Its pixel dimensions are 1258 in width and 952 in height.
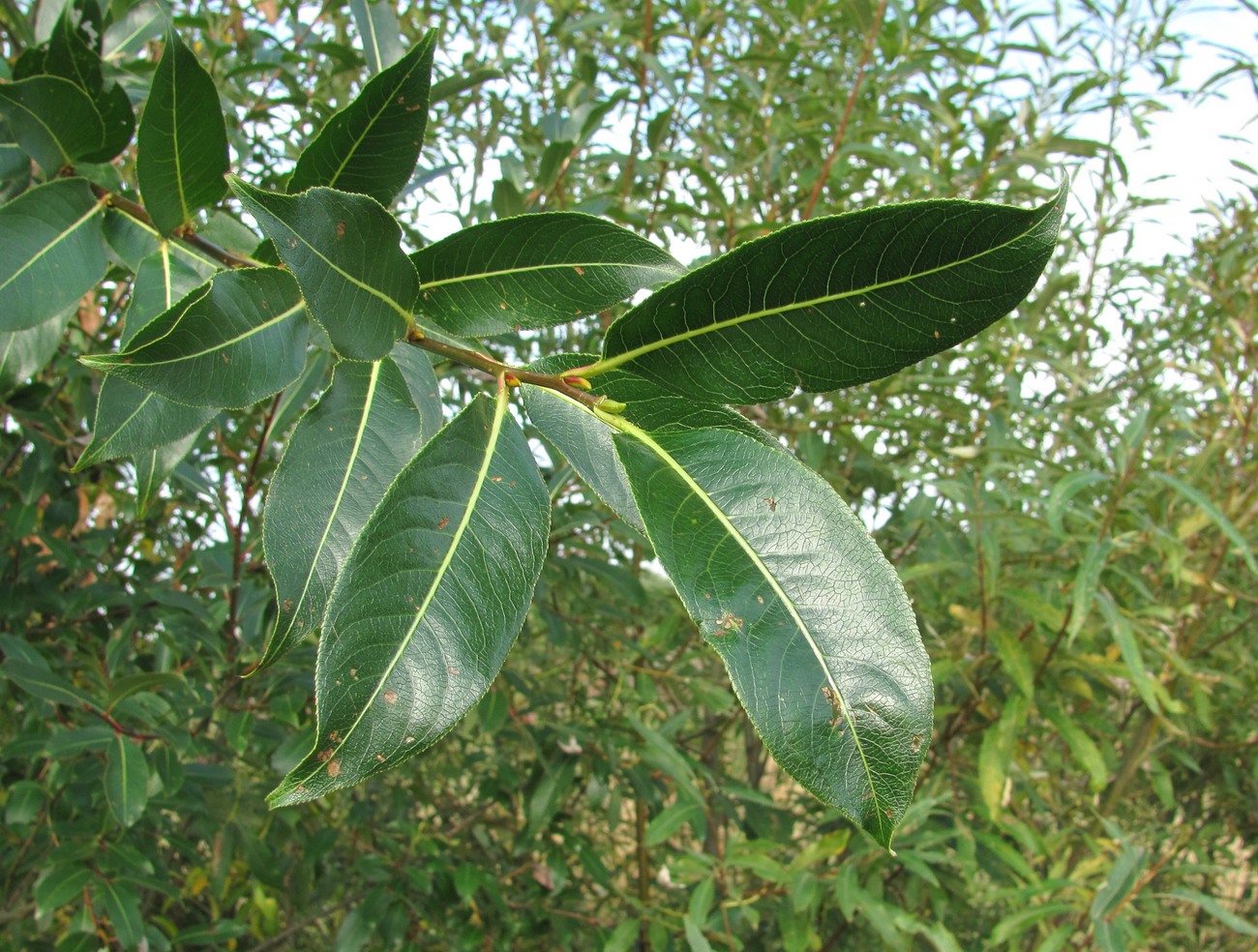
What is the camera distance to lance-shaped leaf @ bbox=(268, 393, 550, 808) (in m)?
0.33

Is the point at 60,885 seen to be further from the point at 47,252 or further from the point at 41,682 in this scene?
the point at 47,252

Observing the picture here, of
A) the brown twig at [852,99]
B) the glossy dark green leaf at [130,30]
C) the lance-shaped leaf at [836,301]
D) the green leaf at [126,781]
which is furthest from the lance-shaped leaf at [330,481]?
the brown twig at [852,99]

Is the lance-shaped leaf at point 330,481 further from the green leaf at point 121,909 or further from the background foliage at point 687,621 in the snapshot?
the green leaf at point 121,909

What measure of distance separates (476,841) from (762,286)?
1903 millimetres

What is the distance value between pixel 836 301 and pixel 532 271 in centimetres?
16

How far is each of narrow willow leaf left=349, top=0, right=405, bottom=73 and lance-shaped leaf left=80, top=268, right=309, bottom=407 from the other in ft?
1.02

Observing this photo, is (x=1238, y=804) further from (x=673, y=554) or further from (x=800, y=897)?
(x=673, y=554)

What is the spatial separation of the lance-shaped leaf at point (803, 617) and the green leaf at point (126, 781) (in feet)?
3.10

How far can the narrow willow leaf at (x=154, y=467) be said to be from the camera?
1.85 ft

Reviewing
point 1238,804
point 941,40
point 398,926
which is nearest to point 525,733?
point 398,926

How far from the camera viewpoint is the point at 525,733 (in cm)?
149

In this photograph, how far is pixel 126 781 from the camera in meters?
1.06

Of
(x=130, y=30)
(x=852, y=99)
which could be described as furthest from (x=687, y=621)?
(x=130, y=30)

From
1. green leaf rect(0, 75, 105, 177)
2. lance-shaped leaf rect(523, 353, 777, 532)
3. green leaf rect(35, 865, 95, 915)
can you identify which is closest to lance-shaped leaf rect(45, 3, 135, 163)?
green leaf rect(0, 75, 105, 177)
